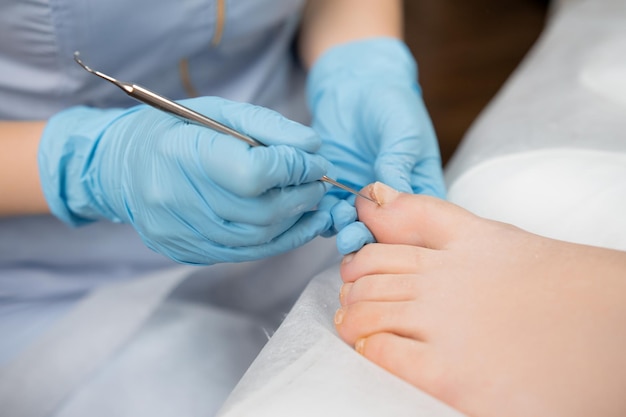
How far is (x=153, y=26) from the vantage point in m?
0.81

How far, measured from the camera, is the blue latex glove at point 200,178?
0.62 m

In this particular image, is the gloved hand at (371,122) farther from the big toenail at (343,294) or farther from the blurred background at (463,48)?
the blurred background at (463,48)

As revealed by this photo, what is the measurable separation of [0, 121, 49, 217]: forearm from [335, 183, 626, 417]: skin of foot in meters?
0.41

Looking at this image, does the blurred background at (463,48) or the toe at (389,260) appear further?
the blurred background at (463,48)

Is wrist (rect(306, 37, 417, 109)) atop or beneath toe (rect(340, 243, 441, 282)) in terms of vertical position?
atop

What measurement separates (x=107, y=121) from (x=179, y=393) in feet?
1.12

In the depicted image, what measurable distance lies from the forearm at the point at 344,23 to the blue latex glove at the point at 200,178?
1.29 ft

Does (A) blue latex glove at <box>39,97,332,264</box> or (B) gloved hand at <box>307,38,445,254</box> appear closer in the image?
(A) blue latex glove at <box>39,97,332,264</box>

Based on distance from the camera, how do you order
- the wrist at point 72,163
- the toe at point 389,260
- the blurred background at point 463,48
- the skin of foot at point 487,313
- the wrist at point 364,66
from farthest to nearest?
the blurred background at point 463,48, the wrist at point 364,66, the wrist at point 72,163, the toe at point 389,260, the skin of foot at point 487,313

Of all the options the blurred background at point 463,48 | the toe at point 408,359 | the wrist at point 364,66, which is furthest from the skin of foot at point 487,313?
the blurred background at point 463,48

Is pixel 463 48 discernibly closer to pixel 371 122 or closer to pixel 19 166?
pixel 371 122

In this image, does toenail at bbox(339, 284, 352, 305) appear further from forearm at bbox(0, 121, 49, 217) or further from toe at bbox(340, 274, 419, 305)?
forearm at bbox(0, 121, 49, 217)

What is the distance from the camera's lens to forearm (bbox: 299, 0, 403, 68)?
1.04 metres

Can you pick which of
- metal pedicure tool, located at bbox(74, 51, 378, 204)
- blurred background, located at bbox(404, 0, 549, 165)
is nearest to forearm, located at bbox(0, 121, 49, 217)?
metal pedicure tool, located at bbox(74, 51, 378, 204)
